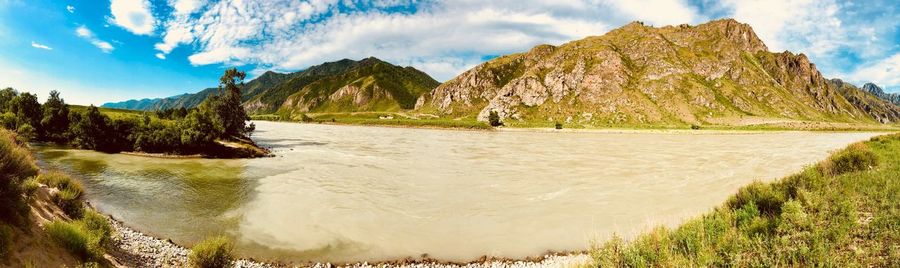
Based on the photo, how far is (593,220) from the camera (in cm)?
2236

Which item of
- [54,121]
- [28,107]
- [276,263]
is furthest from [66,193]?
[28,107]

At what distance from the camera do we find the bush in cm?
1221

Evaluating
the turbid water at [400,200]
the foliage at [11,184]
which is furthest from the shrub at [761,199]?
the foliage at [11,184]

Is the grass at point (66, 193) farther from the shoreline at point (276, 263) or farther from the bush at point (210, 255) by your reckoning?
the bush at point (210, 255)

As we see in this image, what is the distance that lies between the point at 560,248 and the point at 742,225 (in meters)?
7.52

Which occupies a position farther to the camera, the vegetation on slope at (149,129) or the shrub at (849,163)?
the vegetation on slope at (149,129)

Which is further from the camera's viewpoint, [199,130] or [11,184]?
[199,130]

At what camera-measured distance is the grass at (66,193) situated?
1642 centimetres

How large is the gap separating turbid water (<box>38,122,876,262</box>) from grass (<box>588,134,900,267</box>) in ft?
11.6

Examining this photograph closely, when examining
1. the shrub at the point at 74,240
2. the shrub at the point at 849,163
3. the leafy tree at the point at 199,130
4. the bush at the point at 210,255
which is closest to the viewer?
the shrub at the point at 74,240

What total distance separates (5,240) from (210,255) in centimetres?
451

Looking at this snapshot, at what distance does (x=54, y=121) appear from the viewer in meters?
67.6

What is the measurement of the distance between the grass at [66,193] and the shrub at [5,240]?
25.9ft

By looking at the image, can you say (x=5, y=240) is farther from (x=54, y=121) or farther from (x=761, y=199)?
(x=54, y=121)
